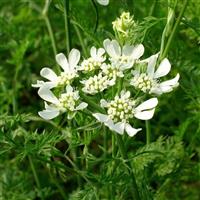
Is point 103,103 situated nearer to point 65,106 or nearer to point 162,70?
point 65,106

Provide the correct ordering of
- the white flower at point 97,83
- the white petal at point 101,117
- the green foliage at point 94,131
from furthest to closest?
the green foliage at point 94,131 → the white flower at point 97,83 → the white petal at point 101,117

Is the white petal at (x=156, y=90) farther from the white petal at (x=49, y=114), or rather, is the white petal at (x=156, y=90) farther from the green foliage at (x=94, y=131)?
the white petal at (x=49, y=114)

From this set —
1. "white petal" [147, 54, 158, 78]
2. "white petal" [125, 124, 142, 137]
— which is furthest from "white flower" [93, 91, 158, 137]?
"white petal" [147, 54, 158, 78]

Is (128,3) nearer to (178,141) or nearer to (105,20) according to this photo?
(178,141)

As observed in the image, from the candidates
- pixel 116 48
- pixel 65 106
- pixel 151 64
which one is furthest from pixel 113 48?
pixel 65 106

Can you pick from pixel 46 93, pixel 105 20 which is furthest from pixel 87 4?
pixel 46 93

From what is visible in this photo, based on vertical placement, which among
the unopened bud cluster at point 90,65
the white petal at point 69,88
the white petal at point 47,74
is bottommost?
the white petal at point 47,74

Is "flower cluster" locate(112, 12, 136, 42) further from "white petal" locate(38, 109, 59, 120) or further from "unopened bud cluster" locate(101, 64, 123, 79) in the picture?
"white petal" locate(38, 109, 59, 120)

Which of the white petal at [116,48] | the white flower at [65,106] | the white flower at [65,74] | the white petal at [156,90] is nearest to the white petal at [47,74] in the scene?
the white flower at [65,74]
